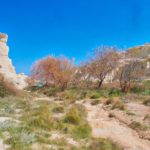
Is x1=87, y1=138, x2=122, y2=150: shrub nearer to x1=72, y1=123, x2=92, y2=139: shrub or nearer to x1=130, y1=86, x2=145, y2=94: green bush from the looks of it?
x1=72, y1=123, x2=92, y2=139: shrub

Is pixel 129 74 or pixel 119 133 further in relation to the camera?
pixel 129 74

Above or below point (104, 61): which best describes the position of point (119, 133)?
below

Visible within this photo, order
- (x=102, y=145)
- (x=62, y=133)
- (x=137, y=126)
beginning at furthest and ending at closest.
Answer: (x=137, y=126)
(x=62, y=133)
(x=102, y=145)

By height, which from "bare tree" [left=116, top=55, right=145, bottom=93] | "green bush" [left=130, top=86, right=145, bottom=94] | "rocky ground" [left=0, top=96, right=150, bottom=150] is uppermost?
"bare tree" [left=116, top=55, right=145, bottom=93]

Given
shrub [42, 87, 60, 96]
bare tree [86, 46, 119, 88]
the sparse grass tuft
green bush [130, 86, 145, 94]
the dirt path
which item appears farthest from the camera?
bare tree [86, 46, 119, 88]

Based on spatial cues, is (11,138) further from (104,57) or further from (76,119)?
(104,57)

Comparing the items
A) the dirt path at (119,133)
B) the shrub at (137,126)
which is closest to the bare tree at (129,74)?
the dirt path at (119,133)

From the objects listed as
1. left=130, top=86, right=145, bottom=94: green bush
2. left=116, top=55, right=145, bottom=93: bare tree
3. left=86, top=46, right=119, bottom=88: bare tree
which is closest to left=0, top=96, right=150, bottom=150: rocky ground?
left=130, top=86, right=145, bottom=94: green bush

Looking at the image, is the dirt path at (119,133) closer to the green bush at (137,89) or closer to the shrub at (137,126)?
the shrub at (137,126)

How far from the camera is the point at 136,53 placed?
30219mm

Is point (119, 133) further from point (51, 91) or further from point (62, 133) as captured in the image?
point (51, 91)

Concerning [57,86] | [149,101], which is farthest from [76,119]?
[57,86]

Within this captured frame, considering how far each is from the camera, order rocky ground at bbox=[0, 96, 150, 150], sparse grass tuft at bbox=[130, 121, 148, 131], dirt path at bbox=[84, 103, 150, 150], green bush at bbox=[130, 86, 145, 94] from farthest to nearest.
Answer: green bush at bbox=[130, 86, 145, 94], sparse grass tuft at bbox=[130, 121, 148, 131], dirt path at bbox=[84, 103, 150, 150], rocky ground at bbox=[0, 96, 150, 150]

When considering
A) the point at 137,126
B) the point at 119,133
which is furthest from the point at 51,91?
the point at 119,133
